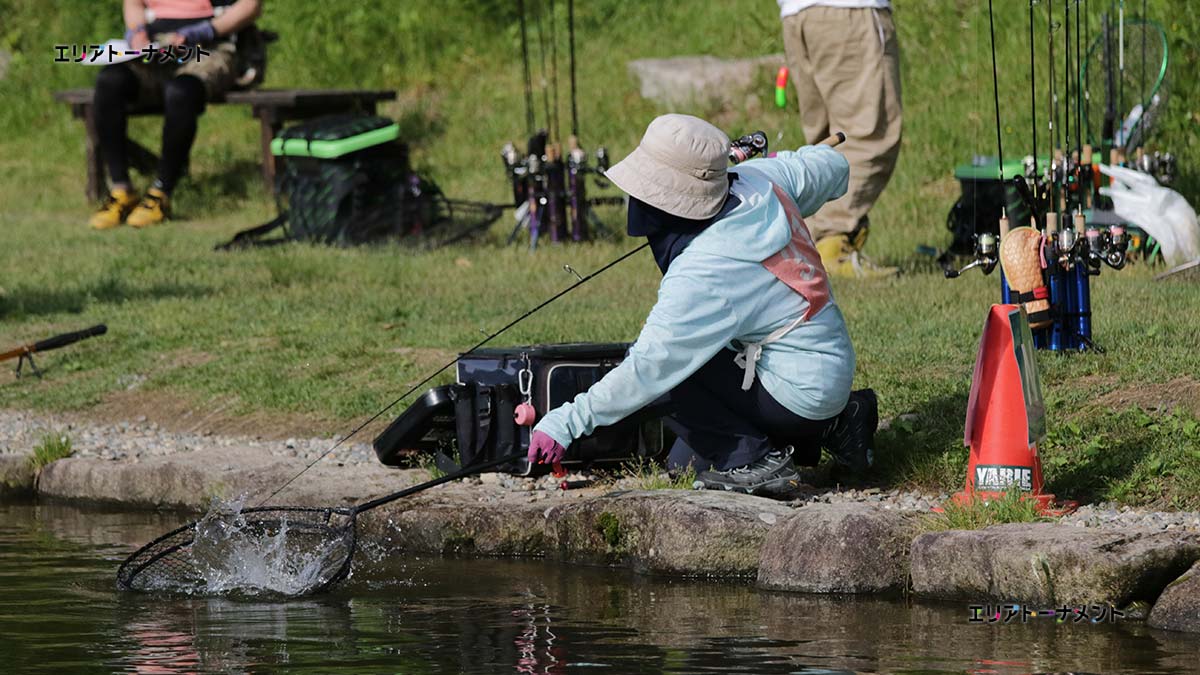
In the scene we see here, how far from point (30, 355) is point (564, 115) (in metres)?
6.36

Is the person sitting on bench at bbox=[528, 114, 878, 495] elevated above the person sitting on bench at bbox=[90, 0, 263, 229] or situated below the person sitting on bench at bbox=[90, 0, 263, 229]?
below

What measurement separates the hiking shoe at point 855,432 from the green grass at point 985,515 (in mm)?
693

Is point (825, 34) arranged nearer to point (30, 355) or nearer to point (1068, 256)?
point (1068, 256)

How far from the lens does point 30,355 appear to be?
8875 millimetres

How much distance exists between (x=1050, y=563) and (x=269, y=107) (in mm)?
9346

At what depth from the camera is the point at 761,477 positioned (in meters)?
5.87

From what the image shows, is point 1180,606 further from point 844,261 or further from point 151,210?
point 151,210

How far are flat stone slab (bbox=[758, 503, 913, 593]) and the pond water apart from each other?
0.23ft

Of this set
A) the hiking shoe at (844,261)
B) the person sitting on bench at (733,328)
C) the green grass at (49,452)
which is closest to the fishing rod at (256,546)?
the person sitting on bench at (733,328)

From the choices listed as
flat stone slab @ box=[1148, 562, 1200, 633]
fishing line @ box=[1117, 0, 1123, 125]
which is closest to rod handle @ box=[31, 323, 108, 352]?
fishing line @ box=[1117, 0, 1123, 125]

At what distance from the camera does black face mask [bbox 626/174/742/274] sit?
5.51 m

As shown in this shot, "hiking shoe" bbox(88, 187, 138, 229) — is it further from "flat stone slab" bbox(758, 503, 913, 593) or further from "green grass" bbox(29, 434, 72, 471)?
"flat stone slab" bbox(758, 503, 913, 593)

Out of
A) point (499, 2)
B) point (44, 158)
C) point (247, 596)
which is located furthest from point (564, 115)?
point (247, 596)

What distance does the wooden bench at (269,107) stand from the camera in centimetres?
1331
